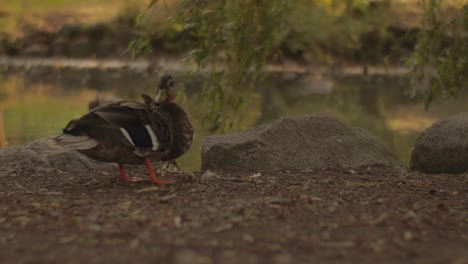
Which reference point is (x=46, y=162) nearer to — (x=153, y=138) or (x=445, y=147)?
(x=153, y=138)

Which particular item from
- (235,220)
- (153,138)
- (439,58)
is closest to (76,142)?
(153,138)

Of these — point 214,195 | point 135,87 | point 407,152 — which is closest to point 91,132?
point 214,195

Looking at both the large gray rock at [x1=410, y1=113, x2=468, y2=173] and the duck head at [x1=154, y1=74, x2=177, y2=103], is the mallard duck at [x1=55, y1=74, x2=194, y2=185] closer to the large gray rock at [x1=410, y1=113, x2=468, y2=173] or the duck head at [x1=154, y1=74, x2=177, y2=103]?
the duck head at [x1=154, y1=74, x2=177, y2=103]

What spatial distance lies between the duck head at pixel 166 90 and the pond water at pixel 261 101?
6.96 feet

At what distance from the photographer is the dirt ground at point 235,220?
3783 millimetres

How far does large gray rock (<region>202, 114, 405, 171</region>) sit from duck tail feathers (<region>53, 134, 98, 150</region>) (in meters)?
1.75

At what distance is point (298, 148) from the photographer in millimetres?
7039

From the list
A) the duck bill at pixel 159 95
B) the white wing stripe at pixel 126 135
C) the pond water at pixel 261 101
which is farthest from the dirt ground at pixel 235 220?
the pond water at pixel 261 101

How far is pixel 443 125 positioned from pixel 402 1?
18806mm

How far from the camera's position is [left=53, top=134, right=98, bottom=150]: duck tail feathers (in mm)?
5352

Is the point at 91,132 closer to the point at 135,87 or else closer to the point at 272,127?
the point at 272,127

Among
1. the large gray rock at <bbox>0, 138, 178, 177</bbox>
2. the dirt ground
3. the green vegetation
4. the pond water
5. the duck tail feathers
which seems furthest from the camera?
the pond water

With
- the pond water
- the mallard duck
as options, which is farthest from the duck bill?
the pond water

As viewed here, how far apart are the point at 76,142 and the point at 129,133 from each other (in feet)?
1.25
